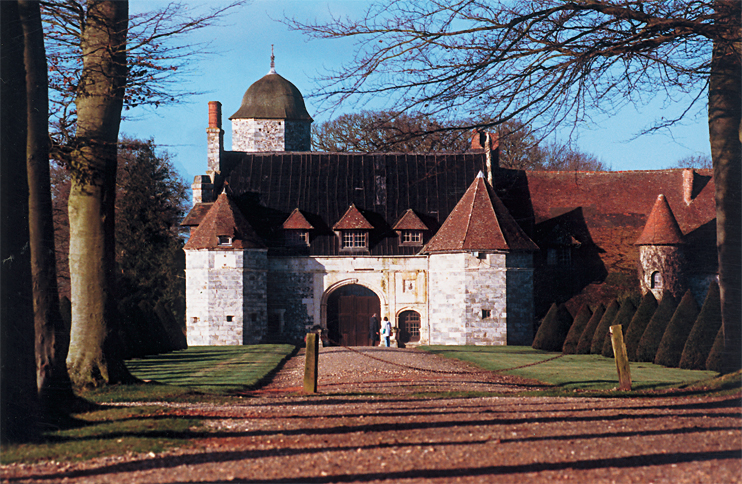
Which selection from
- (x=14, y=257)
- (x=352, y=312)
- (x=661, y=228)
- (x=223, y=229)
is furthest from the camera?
(x=352, y=312)

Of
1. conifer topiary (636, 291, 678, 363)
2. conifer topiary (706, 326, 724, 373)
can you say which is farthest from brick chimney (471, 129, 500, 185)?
conifer topiary (706, 326, 724, 373)

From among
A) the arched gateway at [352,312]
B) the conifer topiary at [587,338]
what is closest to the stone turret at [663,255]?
the conifer topiary at [587,338]

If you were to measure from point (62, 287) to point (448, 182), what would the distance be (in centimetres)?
2475

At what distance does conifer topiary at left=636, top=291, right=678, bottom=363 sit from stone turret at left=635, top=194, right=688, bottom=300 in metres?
12.1

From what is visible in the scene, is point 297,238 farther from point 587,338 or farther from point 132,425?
point 132,425

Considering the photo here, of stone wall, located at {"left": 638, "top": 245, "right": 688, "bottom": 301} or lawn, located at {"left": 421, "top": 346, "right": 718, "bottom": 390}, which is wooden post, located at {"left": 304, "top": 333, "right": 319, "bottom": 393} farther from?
stone wall, located at {"left": 638, "top": 245, "right": 688, "bottom": 301}

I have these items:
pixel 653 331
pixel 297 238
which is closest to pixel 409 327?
pixel 297 238

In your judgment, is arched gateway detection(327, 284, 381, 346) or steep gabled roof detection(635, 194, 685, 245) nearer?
steep gabled roof detection(635, 194, 685, 245)

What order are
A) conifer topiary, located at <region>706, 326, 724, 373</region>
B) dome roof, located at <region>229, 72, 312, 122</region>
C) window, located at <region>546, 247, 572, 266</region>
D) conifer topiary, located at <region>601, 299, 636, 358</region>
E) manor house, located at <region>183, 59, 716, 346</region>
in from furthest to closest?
dome roof, located at <region>229, 72, 312, 122</region>
window, located at <region>546, 247, 572, 266</region>
manor house, located at <region>183, 59, 716, 346</region>
conifer topiary, located at <region>601, 299, 636, 358</region>
conifer topiary, located at <region>706, 326, 724, 373</region>

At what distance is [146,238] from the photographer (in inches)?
1580

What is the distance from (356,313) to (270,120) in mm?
19900

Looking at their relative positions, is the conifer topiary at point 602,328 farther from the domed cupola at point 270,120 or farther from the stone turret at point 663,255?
the domed cupola at point 270,120

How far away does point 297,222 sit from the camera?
118 feet

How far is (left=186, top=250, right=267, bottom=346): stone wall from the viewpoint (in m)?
33.3
